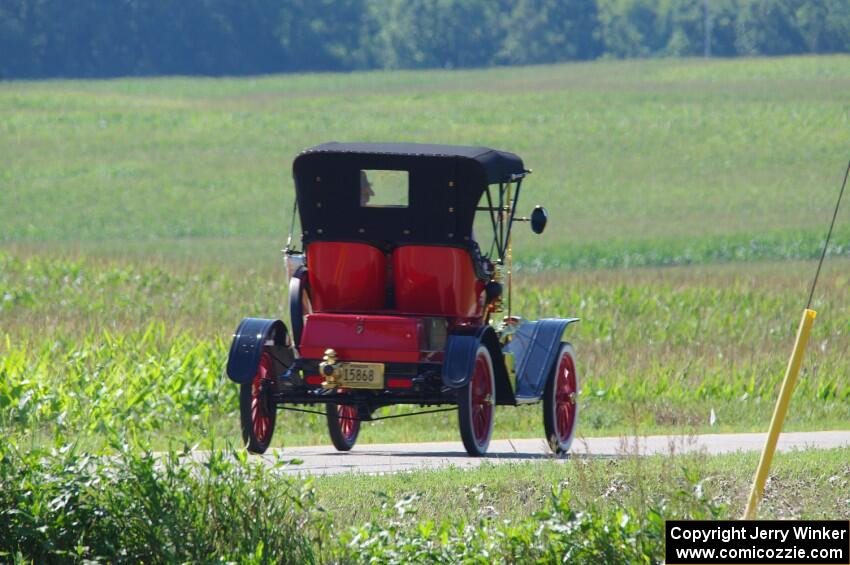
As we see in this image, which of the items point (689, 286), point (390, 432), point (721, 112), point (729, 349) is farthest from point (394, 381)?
point (721, 112)

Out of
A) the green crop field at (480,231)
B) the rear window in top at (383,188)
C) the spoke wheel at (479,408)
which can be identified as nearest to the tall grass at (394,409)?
the green crop field at (480,231)

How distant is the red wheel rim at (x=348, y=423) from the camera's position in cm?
1525

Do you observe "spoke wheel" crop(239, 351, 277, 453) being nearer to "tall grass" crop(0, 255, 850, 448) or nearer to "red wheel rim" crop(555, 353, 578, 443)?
"tall grass" crop(0, 255, 850, 448)

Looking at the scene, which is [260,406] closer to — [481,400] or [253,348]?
[253,348]

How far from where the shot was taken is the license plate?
1354cm

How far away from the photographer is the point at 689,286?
30.2 m

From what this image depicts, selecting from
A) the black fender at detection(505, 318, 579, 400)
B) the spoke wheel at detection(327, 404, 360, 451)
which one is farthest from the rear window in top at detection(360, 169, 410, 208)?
the spoke wheel at detection(327, 404, 360, 451)

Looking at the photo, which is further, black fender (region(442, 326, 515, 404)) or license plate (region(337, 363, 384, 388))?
license plate (region(337, 363, 384, 388))

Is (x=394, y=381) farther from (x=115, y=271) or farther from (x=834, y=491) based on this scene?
(x=115, y=271)

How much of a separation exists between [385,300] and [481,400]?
118 centimetres

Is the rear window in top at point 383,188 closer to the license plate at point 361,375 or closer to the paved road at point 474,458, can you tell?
the license plate at point 361,375

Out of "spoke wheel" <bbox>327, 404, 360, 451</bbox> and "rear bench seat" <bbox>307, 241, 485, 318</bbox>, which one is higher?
"rear bench seat" <bbox>307, 241, 485, 318</bbox>

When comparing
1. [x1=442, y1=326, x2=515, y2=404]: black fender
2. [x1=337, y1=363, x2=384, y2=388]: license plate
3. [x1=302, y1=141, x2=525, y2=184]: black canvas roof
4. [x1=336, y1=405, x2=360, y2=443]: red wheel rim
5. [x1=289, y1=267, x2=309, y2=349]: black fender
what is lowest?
[x1=336, y1=405, x2=360, y2=443]: red wheel rim

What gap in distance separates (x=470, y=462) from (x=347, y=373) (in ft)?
4.18
